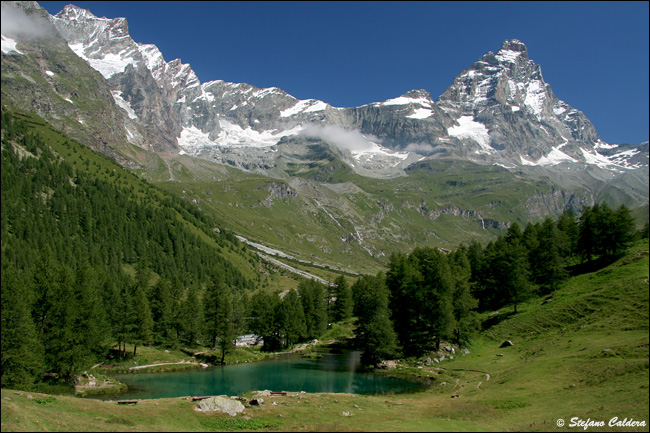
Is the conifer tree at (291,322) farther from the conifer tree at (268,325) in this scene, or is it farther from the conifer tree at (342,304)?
the conifer tree at (342,304)

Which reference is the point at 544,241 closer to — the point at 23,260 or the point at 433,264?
the point at 433,264

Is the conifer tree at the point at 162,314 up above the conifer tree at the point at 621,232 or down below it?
below

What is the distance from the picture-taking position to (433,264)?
8056cm

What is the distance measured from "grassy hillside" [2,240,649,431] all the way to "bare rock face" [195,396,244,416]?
1.18 metres

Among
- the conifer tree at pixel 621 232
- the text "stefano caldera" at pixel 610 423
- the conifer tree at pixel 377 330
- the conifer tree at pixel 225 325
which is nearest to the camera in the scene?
the text "stefano caldera" at pixel 610 423

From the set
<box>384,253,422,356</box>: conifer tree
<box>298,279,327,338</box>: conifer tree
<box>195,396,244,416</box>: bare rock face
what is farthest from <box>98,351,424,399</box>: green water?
<box>298,279,327,338</box>: conifer tree

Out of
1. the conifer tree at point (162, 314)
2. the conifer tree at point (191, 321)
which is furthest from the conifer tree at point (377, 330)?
the conifer tree at point (162, 314)

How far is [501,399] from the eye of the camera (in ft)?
123

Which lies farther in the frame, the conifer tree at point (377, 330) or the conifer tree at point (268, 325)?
the conifer tree at point (268, 325)

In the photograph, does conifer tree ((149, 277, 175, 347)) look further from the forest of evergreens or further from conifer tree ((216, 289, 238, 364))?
Result: conifer tree ((216, 289, 238, 364))

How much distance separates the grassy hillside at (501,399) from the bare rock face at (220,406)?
118 cm

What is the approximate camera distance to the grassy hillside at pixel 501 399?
27.9 metres

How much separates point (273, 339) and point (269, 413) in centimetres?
7139

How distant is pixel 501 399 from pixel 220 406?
86.6ft
